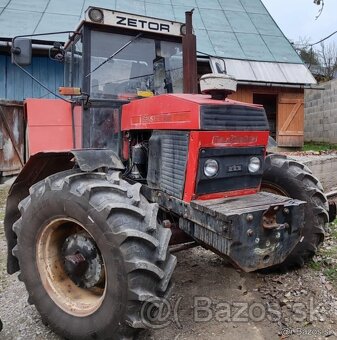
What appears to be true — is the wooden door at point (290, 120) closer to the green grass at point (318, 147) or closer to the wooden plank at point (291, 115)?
the wooden plank at point (291, 115)

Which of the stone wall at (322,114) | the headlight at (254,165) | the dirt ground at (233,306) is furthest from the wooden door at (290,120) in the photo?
the headlight at (254,165)

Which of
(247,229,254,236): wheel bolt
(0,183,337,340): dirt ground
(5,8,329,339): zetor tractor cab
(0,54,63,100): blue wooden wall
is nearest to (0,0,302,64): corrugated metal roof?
(0,54,63,100): blue wooden wall

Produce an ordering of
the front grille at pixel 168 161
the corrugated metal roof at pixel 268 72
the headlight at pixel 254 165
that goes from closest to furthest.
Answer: the front grille at pixel 168 161 < the headlight at pixel 254 165 < the corrugated metal roof at pixel 268 72

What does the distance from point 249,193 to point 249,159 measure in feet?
0.86

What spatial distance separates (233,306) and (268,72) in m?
9.43

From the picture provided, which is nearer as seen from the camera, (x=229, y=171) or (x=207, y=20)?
(x=229, y=171)

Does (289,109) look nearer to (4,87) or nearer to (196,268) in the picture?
(4,87)

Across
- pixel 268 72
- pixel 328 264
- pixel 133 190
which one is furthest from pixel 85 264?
pixel 268 72

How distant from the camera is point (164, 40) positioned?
148 inches

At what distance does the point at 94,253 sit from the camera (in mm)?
2584

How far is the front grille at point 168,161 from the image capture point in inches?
107

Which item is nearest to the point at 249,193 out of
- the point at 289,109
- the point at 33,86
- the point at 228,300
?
the point at 228,300

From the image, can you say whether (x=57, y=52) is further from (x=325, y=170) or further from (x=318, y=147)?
(x=318, y=147)

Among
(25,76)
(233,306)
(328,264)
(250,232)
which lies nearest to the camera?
(250,232)
